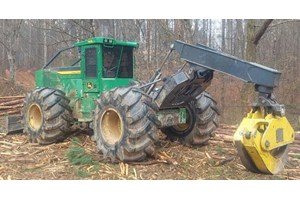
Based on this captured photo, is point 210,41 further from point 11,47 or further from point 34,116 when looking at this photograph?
point 11,47

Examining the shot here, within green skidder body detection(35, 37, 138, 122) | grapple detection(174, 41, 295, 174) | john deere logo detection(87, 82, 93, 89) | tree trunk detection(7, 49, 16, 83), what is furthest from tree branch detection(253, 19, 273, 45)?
tree trunk detection(7, 49, 16, 83)

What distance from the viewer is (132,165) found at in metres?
4.82

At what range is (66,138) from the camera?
6.41m

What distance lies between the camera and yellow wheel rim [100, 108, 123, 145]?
16.7 ft

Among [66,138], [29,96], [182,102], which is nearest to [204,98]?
[182,102]

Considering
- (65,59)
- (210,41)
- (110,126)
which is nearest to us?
(110,126)

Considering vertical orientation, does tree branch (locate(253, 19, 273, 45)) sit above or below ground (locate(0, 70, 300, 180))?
above

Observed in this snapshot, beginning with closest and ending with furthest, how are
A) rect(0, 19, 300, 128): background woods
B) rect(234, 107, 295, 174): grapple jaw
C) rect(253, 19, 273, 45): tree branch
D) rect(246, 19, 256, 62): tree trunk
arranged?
rect(234, 107, 295, 174): grapple jaw < rect(0, 19, 300, 128): background woods < rect(253, 19, 273, 45): tree branch < rect(246, 19, 256, 62): tree trunk

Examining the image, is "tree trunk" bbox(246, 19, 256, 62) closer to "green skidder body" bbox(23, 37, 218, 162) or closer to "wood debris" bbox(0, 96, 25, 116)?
"green skidder body" bbox(23, 37, 218, 162)

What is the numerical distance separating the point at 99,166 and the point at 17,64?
7.61 m

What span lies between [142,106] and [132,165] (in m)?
0.76

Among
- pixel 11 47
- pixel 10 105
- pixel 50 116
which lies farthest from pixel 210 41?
pixel 11 47

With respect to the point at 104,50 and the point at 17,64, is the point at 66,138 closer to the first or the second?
the point at 104,50

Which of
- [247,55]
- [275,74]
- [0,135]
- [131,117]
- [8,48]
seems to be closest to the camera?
[275,74]
